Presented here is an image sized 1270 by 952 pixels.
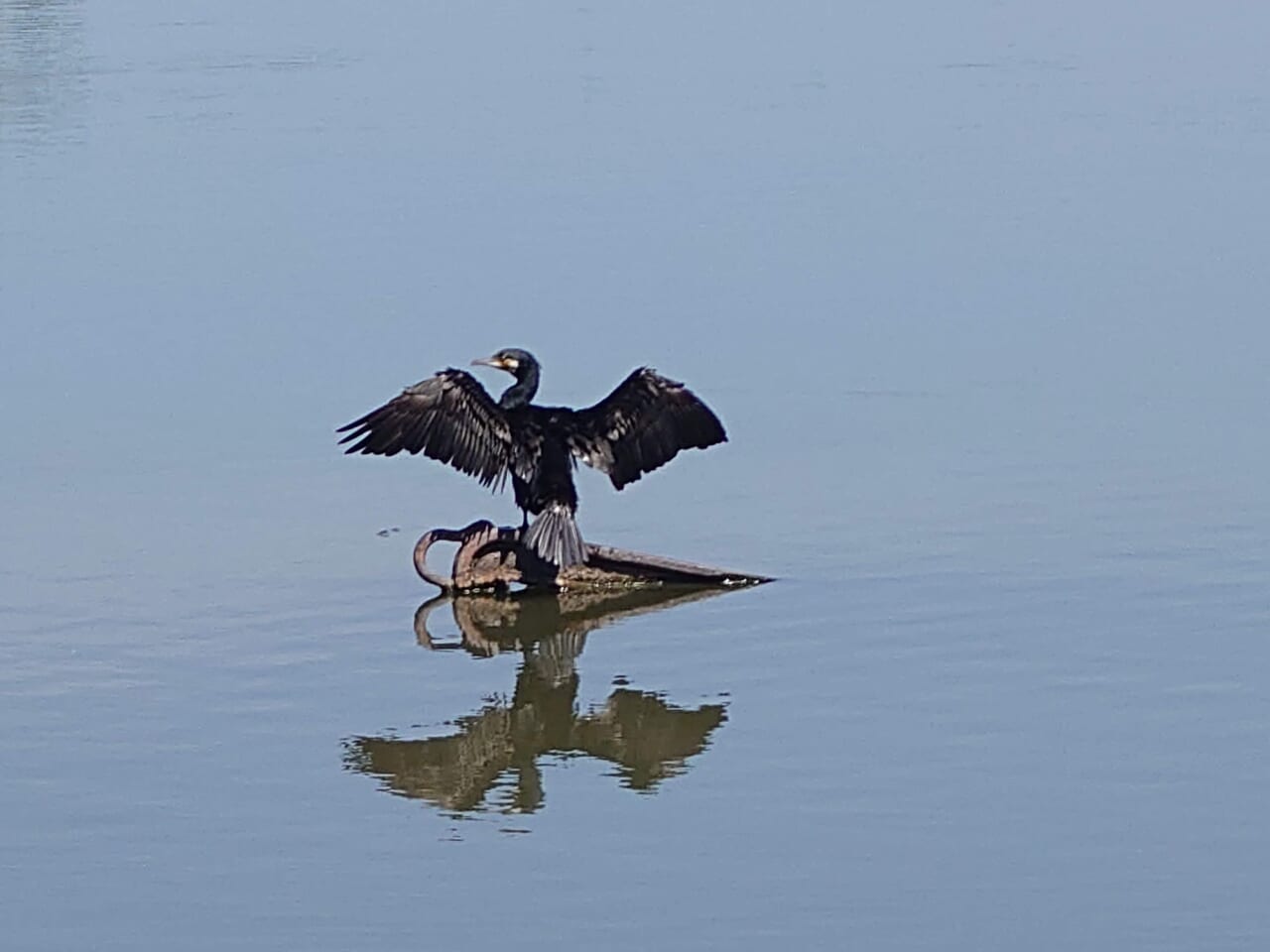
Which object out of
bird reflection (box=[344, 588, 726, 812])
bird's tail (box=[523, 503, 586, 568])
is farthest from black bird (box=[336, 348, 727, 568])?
bird reflection (box=[344, 588, 726, 812])

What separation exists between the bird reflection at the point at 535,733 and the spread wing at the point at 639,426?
534mm

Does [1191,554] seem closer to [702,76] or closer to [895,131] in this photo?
[895,131]

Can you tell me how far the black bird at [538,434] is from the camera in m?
9.66

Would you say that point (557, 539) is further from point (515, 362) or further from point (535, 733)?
point (535, 733)

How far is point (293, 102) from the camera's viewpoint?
1866 cm

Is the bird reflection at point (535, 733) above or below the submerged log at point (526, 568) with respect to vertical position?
below

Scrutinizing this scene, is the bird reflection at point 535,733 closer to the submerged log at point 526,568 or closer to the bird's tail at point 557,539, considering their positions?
the submerged log at point 526,568

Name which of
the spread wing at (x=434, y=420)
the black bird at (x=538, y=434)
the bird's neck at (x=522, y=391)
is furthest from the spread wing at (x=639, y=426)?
the spread wing at (x=434, y=420)

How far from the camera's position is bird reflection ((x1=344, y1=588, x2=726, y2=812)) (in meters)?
7.91

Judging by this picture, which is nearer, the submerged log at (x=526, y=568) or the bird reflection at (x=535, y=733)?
Result: the bird reflection at (x=535, y=733)

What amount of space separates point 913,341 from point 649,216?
9.58 ft

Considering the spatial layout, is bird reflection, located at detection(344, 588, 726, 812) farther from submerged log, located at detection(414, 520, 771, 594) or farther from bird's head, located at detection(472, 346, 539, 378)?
bird's head, located at detection(472, 346, 539, 378)

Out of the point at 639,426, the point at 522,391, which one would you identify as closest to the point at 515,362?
the point at 522,391

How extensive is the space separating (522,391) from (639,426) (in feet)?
1.37
